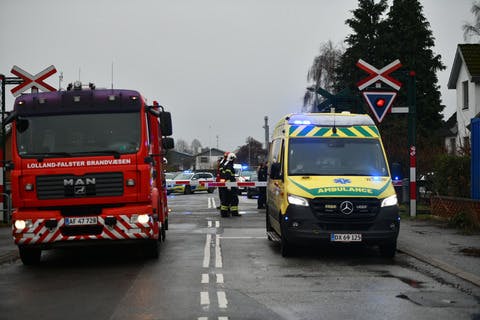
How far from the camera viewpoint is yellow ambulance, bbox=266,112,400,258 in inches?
437

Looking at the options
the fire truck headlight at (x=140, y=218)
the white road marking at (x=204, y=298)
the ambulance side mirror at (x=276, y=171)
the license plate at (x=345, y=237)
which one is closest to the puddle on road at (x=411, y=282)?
the license plate at (x=345, y=237)

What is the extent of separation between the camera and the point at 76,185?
10570 millimetres

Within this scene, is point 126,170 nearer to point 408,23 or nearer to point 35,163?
point 35,163

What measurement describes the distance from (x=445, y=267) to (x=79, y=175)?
5867mm

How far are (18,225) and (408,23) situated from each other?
47.6 meters

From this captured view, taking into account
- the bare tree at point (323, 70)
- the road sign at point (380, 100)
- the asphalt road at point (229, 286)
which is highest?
the bare tree at point (323, 70)

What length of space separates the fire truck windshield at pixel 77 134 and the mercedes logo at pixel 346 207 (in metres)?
3.50

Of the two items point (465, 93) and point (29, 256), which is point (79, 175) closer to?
point (29, 256)

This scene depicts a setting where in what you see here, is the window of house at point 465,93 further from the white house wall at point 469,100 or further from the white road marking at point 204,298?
the white road marking at point 204,298

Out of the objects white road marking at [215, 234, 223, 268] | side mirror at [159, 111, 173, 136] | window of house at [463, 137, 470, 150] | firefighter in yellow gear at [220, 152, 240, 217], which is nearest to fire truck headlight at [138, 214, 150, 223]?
white road marking at [215, 234, 223, 268]

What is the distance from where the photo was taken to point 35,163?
34.8 feet

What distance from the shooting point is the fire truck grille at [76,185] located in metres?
10.6

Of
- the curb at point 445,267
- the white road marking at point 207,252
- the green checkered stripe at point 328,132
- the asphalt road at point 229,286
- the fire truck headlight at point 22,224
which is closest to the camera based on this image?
the asphalt road at point 229,286

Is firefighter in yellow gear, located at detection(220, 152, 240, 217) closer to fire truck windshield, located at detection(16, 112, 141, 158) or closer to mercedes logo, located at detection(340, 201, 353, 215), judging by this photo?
mercedes logo, located at detection(340, 201, 353, 215)
